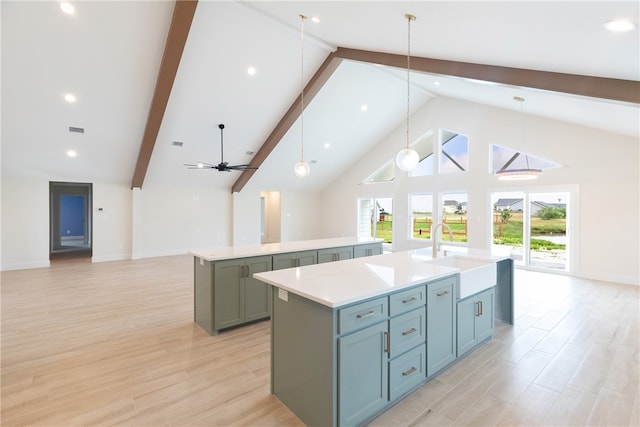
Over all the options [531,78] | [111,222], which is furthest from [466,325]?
[111,222]

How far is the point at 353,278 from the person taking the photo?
7.34ft

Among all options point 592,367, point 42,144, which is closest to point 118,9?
point 42,144

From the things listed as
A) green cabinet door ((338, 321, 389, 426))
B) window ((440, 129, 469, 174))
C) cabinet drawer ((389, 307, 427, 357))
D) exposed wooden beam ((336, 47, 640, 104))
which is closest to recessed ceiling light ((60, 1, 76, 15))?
exposed wooden beam ((336, 47, 640, 104))

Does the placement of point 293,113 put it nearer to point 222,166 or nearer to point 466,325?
point 222,166

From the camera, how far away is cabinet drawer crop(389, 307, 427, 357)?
2.03 metres

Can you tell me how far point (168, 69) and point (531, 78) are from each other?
5.05m

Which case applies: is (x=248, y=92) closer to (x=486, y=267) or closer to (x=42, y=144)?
(x=42, y=144)

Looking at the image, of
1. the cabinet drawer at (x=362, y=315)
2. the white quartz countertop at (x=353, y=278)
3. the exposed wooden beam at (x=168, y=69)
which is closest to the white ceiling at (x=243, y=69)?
the exposed wooden beam at (x=168, y=69)

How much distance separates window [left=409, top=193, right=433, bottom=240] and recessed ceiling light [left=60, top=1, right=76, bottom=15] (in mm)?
8003

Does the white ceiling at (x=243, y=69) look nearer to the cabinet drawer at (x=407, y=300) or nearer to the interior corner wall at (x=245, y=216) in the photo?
the interior corner wall at (x=245, y=216)

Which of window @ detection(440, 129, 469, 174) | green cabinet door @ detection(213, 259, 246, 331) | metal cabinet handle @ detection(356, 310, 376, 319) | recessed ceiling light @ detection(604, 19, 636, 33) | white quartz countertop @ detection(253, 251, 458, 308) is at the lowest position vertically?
green cabinet door @ detection(213, 259, 246, 331)

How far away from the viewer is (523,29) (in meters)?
2.42

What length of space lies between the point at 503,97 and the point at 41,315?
7.82 meters

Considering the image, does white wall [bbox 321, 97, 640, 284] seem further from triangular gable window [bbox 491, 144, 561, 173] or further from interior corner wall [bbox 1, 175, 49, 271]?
interior corner wall [bbox 1, 175, 49, 271]
